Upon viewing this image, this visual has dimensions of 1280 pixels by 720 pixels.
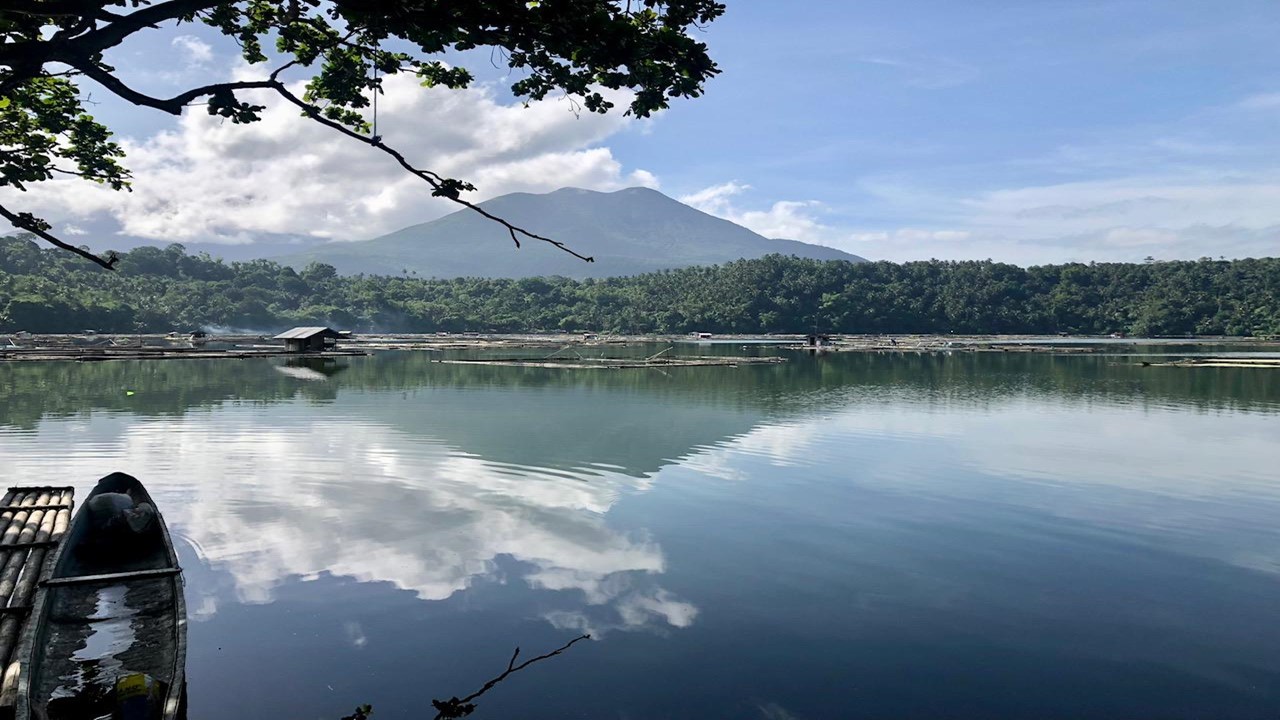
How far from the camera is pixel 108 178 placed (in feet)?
53.1

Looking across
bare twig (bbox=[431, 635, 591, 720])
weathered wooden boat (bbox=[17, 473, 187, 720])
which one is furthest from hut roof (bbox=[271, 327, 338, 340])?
bare twig (bbox=[431, 635, 591, 720])

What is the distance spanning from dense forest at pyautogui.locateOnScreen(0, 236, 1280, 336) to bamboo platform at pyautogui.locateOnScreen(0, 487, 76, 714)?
144214 millimetres

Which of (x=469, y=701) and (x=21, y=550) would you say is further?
(x=21, y=550)

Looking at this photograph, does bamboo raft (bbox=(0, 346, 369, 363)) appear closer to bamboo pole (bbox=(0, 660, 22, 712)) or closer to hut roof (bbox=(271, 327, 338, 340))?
hut roof (bbox=(271, 327, 338, 340))

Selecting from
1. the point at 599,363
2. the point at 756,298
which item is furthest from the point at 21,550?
the point at 756,298

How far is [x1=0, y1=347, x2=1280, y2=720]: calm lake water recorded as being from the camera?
9672 millimetres

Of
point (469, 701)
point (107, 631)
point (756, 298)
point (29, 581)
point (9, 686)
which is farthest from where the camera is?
point (756, 298)

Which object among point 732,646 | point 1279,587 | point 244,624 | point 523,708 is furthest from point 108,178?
point 1279,587

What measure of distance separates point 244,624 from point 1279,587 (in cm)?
1704

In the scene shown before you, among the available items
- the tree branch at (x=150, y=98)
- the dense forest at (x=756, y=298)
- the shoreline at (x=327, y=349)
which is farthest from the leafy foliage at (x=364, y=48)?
the dense forest at (x=756, y=298)

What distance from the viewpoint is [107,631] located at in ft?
32.0

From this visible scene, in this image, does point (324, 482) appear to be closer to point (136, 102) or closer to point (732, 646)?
point (136, 102)

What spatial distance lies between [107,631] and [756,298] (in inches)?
6560

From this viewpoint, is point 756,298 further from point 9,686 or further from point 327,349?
point 9,686
